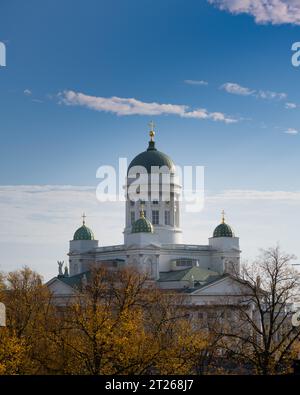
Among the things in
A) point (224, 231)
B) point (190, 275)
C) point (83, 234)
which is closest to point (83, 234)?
point (83, 234)

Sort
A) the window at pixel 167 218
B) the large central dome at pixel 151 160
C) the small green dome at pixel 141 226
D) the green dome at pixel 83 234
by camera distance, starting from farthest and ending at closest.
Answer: the green dome at pixel 83 234
the large central dome at pixel 151 160
the window at pixel 167 218
the small green dome at pixel 141 226

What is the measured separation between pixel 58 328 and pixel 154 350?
871cm

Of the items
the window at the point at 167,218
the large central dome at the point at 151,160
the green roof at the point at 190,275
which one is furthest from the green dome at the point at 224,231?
the large central dome at the point at 151,160

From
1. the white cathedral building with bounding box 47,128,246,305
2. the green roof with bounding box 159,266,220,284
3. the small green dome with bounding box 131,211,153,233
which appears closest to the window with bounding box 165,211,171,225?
the white cathedral building with bounding box 47,128,246,305

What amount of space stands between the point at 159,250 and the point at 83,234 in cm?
1468

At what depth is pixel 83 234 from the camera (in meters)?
133

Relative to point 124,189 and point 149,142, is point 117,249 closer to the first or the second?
point 124,189

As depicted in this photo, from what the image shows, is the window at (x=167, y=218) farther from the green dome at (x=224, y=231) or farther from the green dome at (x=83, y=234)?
the green dome at (x=83, y=234)

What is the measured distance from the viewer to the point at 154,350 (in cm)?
4794

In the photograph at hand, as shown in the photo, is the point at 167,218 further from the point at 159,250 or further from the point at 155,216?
the point at 159,250

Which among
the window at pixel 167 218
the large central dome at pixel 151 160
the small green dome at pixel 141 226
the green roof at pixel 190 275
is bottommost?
the green roof at pixel 190 275

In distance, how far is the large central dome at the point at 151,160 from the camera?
13150 centimetres

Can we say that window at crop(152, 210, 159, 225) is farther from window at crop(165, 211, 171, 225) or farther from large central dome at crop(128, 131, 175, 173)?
large central dome at crop(128, 131, 175, 173)
